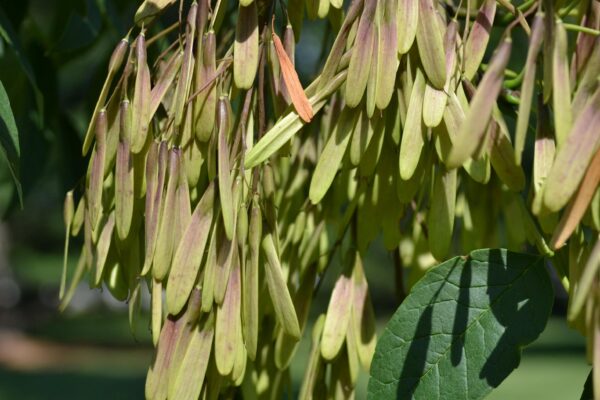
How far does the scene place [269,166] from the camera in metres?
0.72

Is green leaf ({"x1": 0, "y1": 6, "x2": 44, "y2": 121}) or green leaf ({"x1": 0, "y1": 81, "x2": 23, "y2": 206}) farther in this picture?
green leaf ({"x1": 0, "y1": 6, "x2": 44, "y2": 121})

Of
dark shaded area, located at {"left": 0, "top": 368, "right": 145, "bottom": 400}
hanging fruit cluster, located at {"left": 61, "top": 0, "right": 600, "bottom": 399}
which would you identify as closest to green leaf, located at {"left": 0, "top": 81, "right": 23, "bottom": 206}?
hanging fruit cluster, located at {"left": 61, "top": 0, "right": 600, "bottom": 399}

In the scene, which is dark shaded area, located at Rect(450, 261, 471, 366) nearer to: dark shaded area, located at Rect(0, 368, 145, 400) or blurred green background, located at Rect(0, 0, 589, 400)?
blurred green background, located at Rect(0, 0, 589, 400)

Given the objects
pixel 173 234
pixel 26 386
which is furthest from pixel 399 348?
pixel 26 386

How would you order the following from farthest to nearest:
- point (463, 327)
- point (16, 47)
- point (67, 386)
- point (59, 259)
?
point (59, 259), point (67, 386), point (16, 47), point (463, 327)

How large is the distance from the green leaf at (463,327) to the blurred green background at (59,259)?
0.74 ft

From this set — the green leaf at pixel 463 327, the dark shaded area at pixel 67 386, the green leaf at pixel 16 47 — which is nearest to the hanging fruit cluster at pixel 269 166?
the green leaf at pixel 463 327

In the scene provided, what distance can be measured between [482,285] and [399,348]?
0.24 feet

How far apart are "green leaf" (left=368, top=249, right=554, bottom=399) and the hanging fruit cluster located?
3 cm

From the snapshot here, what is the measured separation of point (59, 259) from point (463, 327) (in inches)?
538

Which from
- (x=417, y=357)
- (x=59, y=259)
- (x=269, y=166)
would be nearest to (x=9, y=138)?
(x=269, y=166)

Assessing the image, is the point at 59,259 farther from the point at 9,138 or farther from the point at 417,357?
the point at 417,357

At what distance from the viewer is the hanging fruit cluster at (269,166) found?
0.65 metres

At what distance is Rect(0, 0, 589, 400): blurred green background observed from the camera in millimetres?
1128
